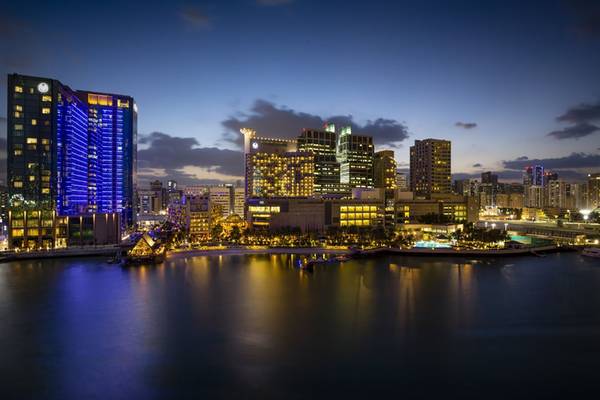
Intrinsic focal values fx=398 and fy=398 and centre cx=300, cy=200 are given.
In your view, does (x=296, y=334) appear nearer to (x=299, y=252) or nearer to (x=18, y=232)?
(x=299, y=252)

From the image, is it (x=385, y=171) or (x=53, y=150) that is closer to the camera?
(x=53, y=150)

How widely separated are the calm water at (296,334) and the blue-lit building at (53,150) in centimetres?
1135

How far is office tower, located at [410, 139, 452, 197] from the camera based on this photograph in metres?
62.3

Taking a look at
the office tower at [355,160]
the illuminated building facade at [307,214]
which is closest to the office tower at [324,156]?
the office tower at [355,160]

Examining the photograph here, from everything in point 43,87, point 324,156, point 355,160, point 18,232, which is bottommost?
point 18,232

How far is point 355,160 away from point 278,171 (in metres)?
11.7

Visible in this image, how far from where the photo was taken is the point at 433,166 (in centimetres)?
6238

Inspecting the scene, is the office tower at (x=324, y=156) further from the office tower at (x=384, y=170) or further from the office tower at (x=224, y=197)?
the office tower at (x=224, y=197)

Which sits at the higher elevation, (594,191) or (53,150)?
(53,150)

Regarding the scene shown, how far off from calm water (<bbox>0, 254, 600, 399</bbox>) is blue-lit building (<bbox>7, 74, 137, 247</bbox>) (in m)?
11.3

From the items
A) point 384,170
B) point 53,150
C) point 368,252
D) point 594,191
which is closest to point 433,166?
point 384,170

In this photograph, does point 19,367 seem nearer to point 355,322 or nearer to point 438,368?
point 355,322

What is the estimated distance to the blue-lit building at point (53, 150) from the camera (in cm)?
3008

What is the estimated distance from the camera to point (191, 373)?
10.2 metres
